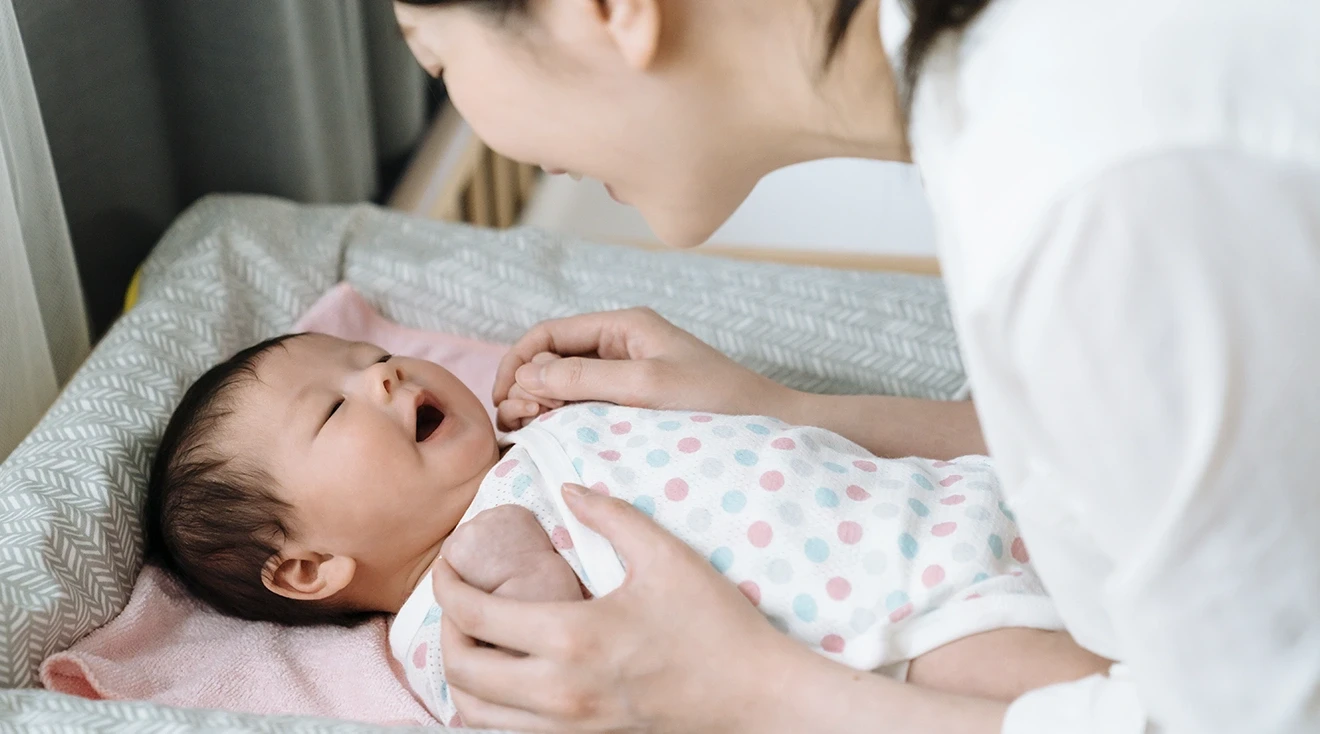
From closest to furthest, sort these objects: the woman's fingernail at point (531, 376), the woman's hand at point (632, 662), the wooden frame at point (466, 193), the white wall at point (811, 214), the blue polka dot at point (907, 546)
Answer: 1. the woman's hand at point (632, 662)
2. the blue polka dot at point (907, 546)
3. the woman's fingernail at point (531, 376)
4. the wooden frame at point (466, 193)
5. the white wall at point (811, 214)

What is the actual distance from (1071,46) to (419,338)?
3.51 ft

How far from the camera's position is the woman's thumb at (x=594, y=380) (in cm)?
124

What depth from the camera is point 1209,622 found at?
0.67 meters

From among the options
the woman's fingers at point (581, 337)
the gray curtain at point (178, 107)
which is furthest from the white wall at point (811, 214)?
the woman's fingers at point (581, 337)

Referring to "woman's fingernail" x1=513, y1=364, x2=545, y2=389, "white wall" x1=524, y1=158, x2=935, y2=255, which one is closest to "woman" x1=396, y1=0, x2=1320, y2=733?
"woman's fingernail" x1=513, y1=364, x2=545, y2=389

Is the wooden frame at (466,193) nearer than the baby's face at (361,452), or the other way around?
the baby's face at (361,452)

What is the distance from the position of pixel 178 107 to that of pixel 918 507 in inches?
47.3

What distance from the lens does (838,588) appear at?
1007 mm

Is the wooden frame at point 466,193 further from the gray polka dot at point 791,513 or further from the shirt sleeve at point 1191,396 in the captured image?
the shirt sleeve at point 1191,396

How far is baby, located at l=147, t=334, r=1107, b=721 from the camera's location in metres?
0.99

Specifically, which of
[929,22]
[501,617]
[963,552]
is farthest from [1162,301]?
[501,617]

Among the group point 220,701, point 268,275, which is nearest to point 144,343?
point 268,275

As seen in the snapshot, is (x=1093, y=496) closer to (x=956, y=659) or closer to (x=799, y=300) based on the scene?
(x=956, y=659)

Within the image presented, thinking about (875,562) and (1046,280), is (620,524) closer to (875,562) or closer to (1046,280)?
(875,562)
